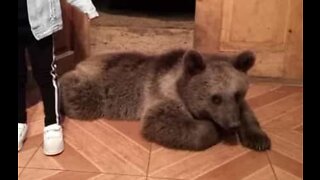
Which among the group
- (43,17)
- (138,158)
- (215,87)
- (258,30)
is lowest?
(138,158)

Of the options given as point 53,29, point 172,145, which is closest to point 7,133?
point 53,29

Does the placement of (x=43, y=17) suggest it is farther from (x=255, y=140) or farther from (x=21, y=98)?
(x=255, y=140)

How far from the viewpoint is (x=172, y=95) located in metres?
1.80

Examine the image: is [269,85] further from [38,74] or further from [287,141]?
[38,74]

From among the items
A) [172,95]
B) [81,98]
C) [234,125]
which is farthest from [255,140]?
[81,98]

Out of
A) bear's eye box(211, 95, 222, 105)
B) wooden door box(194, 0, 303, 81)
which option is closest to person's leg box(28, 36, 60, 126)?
bear's eye box(211, 95, 222, 105)

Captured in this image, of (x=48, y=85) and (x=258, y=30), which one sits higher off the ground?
(x=258, y=30)

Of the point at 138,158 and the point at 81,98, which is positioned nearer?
the point at 138,158

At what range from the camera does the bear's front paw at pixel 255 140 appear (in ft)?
5.66

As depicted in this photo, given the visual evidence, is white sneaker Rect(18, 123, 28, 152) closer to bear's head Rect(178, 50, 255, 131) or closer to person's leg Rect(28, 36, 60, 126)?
person's leg Rect(28, 36, 60, 126)

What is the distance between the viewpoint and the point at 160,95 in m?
1.84

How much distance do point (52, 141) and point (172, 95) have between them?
0.54m

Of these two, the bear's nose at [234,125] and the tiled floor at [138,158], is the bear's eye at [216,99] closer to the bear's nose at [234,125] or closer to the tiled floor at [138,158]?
the bear's nose at [234,125]
